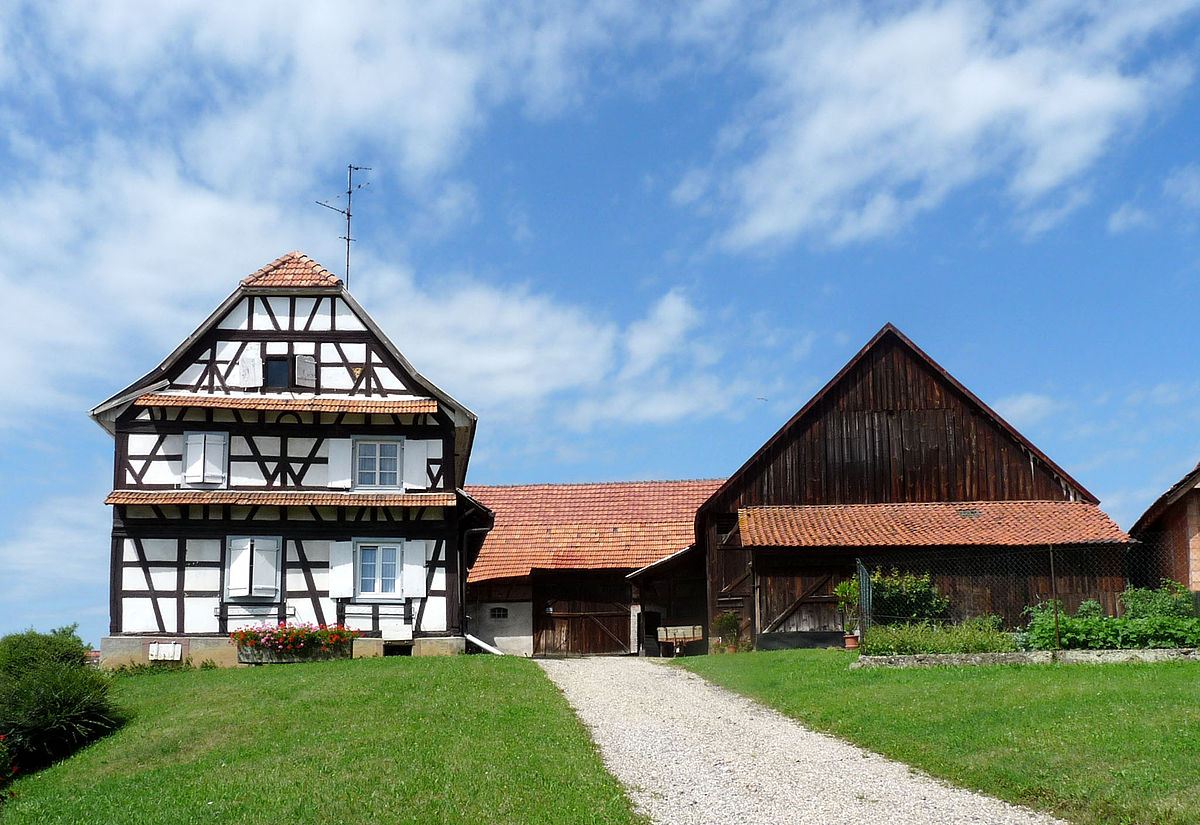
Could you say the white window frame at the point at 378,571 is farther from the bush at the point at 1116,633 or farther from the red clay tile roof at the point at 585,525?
the bush at the point at 1116,633

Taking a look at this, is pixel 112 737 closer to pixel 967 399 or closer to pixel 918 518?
pixel 918 518

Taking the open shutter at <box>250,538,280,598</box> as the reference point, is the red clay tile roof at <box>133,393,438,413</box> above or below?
above

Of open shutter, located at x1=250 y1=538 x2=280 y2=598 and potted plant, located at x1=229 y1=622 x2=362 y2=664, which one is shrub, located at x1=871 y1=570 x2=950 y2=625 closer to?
potted plant, located at x1=229 y1=622 x2=362 y2=664

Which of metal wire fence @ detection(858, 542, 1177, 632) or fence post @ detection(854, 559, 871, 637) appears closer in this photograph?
fence post @ detection(854, 559, 871, 637)

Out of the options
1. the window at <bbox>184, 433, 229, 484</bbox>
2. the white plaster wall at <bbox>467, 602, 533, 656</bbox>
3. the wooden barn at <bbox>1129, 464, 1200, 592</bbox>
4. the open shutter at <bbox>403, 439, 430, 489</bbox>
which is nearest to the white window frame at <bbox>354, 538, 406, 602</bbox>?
the open shutter at <bbox>403, 439, 430, 489</bbox>

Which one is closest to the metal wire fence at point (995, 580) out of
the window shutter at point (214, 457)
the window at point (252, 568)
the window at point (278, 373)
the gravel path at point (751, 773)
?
the gravel path at point (751, 773)

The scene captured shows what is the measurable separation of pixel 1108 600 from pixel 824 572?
6.76 meters

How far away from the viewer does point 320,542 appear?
90.5ft

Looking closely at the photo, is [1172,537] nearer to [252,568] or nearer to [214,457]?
[252,568]

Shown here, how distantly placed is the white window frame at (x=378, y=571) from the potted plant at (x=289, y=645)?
1.37m

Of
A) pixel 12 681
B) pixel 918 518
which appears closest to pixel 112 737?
pixel 12 681

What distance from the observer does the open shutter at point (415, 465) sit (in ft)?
91.9

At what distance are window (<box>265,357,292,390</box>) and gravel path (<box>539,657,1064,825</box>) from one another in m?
13.4

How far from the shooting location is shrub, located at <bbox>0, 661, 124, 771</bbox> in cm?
1764
